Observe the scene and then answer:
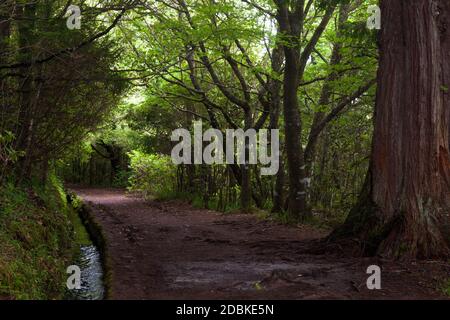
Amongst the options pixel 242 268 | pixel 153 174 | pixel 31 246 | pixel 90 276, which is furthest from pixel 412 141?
pixel 153 174

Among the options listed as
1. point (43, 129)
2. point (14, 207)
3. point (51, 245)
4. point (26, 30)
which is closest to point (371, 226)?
point (51, 245)

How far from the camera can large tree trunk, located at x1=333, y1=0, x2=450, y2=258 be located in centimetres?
714

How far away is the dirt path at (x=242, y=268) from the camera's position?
5648 millimetres

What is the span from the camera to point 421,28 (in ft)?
24.1

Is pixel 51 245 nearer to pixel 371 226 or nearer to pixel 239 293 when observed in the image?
pixel 239 293

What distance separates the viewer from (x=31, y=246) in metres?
7.49

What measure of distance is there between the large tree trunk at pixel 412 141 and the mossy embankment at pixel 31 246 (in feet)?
15.4

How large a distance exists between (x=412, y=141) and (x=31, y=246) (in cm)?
589

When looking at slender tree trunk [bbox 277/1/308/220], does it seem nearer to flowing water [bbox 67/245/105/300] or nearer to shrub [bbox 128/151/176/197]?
flowing water [bbox 67/245/105/300]

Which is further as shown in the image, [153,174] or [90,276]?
[153,174]

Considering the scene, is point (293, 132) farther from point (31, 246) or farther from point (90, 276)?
point (31, 246)

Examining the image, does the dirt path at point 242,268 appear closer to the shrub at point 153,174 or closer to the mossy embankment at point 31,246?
the mossy embankment at point 31,246

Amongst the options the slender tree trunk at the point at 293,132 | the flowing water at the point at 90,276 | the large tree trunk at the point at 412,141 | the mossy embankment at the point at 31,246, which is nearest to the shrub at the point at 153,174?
the slender tree trunk at the point at 293,132

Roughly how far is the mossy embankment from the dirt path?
2.87 feet
